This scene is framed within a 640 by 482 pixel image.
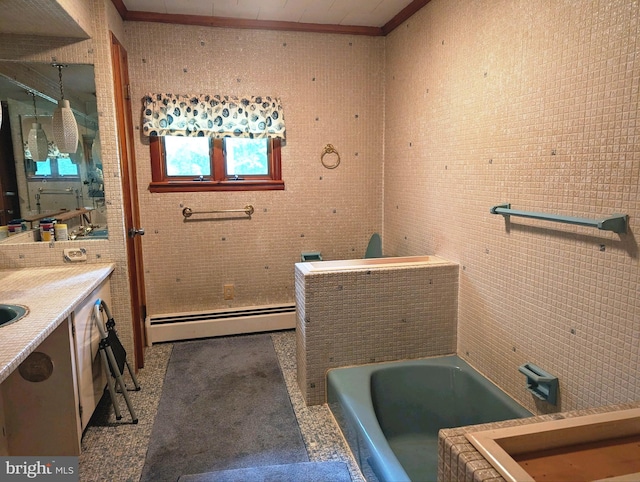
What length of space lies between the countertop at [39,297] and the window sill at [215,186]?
0.84 metres

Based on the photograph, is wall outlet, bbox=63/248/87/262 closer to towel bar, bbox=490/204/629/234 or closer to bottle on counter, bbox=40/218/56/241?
bottle on counter, bbox=40/218/56/241

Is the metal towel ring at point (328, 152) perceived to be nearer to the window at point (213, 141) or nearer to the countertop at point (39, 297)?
the window at point (213, 141)

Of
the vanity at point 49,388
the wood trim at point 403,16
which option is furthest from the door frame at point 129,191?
the wood trim at point 403,16

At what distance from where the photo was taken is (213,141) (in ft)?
10.3

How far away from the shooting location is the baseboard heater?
3.15m

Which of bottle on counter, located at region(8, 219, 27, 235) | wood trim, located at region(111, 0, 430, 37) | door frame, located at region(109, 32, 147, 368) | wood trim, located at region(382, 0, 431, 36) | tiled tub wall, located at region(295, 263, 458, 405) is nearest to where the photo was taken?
tiled tub wall, located at region(295, 263, 458, 405)

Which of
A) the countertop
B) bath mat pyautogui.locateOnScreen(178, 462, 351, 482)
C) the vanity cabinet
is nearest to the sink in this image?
the countertop

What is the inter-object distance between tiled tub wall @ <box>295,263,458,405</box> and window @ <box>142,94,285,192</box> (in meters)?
1.19

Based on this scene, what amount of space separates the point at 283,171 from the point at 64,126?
57.4 inches

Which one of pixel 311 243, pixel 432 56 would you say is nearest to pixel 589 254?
pixel 432 56

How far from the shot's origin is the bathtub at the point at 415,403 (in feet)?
6.28

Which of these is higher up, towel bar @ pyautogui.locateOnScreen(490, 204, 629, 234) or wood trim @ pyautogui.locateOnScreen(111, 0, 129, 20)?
wood trim @ pyautogui.locateOnScreen(111, 0, 129, 20)

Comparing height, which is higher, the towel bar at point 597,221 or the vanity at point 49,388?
the towel bar at point 597,221

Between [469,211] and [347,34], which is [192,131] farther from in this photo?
[469,211]
